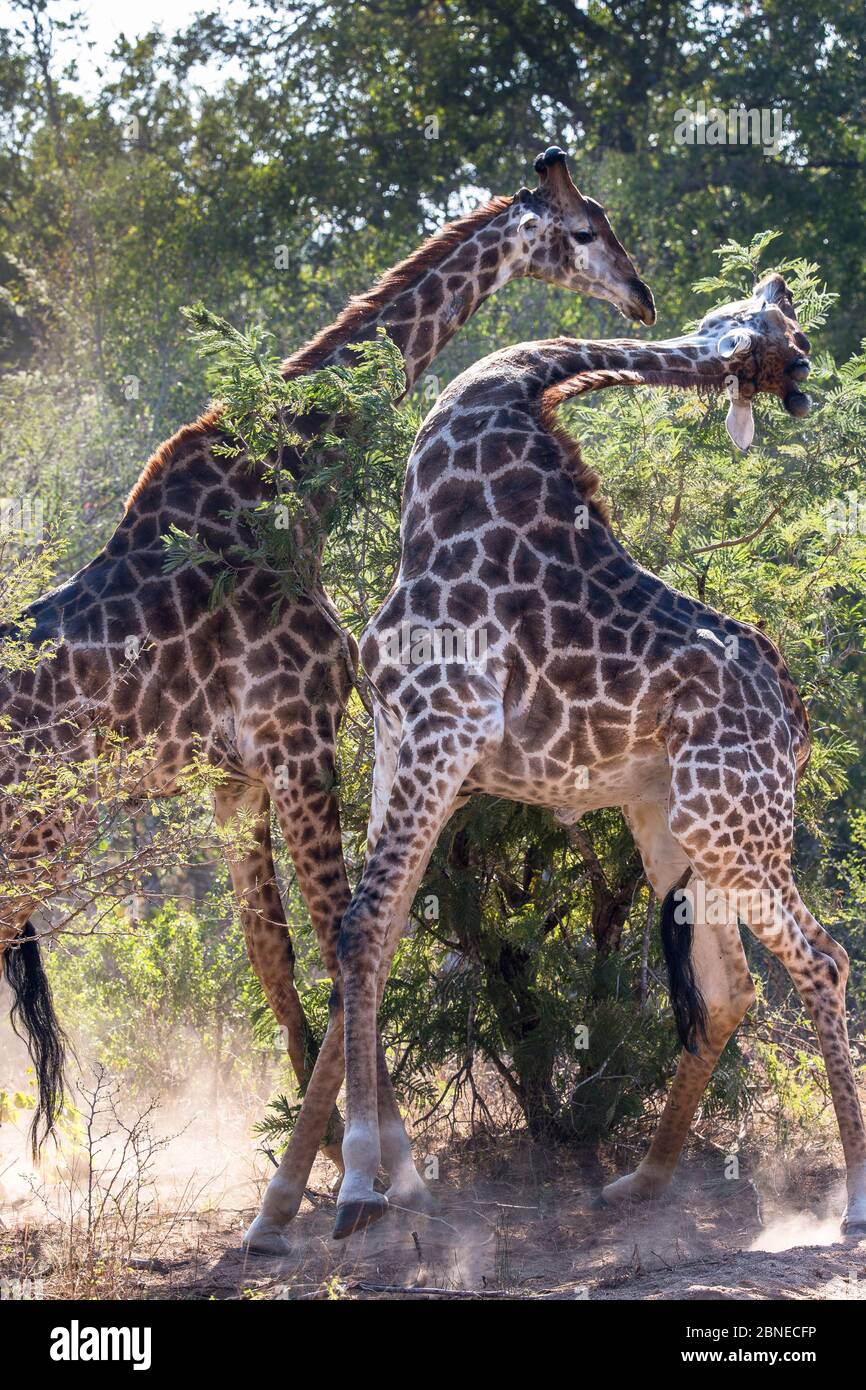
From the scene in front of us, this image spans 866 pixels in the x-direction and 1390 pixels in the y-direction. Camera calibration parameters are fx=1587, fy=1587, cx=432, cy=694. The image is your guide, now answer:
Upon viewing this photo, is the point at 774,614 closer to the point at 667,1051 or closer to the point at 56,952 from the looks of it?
the point at 667,1051

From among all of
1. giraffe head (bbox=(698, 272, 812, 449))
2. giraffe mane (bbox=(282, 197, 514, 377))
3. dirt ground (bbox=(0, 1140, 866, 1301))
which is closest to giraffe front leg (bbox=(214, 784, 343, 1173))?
dirt ground (bbox=(0, 1140, 866, 1301))

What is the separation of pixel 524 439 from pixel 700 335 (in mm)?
1263

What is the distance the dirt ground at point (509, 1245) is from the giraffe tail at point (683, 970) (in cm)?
76

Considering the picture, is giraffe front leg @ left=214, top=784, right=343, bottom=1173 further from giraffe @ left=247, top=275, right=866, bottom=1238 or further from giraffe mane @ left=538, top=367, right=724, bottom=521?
Result: giraffe mane @ left=538, top=367, right=724, bottom=521

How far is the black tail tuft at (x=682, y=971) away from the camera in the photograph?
670 centimetres

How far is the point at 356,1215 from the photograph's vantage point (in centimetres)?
544

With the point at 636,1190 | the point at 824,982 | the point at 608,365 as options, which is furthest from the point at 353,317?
the point at 636,1190

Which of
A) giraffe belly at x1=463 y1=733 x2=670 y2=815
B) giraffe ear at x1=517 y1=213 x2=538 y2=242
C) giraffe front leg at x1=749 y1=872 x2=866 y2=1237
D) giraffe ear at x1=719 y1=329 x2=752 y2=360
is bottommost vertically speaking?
giraffe front leg at x1=749 y1=872 x2=866 y2=1237

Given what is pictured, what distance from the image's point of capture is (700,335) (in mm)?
7332

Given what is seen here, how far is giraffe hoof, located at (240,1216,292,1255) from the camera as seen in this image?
21.0ft

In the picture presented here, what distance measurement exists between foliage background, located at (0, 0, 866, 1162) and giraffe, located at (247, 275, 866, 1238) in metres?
0.77

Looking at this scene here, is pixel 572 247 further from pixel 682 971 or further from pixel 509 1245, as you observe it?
pixel 509 1245

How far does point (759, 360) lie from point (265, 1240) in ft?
14.3
